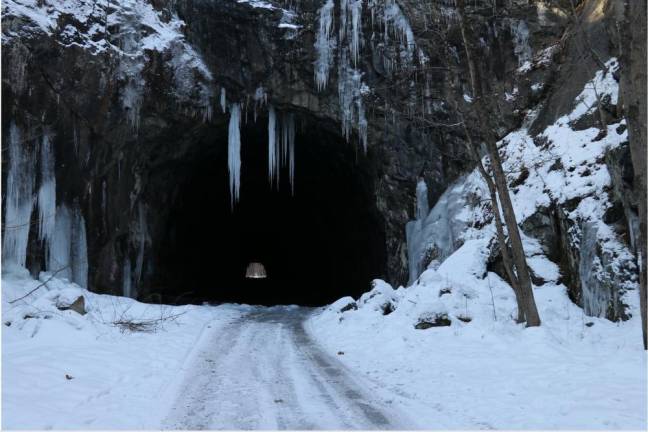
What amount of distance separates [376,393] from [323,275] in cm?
2874

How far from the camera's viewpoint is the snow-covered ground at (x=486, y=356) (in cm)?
531

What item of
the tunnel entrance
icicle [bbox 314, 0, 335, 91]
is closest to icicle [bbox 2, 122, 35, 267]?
the tunnel entrance

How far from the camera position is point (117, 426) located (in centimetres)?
490

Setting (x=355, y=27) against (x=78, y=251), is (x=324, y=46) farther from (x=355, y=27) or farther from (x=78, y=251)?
(x=78, y=251)

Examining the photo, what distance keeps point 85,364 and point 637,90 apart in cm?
896

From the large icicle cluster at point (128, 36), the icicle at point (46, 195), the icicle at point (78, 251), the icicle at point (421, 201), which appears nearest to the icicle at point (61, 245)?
the icicle at point (78, 251)

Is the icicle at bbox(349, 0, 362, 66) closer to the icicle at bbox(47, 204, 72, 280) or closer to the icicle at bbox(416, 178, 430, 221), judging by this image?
the icicle at bbox(416, 178, 430, 221)

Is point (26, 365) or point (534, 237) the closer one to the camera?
point (26, 365)

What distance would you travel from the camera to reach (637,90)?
707 cm

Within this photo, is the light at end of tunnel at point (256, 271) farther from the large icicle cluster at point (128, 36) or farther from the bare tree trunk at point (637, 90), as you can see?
the bare tree trunk at point (637, 90)

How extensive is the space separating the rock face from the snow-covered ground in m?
6.57

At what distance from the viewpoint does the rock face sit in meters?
15.4

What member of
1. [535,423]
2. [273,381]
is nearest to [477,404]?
[535,423]

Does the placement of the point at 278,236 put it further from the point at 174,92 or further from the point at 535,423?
the point at 535,423
